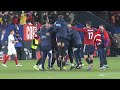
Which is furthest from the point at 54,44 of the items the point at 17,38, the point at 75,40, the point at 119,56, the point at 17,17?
the point at 119,56

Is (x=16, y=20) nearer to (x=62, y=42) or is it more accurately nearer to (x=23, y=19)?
(x=23, y=19)

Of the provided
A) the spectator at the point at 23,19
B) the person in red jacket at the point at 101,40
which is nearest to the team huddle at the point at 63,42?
the person in red jacket at the point at 101,40

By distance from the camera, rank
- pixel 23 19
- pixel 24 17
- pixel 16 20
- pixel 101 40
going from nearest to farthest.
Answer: pixel 101 40 < pixel 16 20 < pixel 23 19 < pixel 24 17

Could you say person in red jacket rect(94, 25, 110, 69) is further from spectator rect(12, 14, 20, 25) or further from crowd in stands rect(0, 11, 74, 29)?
spectator rect(12, 14, 20, 25)

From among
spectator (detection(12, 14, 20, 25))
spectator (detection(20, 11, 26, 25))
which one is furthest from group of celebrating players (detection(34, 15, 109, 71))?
spectator (detection(20, 11, 26, 25))

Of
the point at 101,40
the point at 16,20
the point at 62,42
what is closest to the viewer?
the point at 62,42

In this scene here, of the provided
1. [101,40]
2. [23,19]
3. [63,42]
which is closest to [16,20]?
[23,19]

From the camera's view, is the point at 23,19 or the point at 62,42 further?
the point at 23,19
